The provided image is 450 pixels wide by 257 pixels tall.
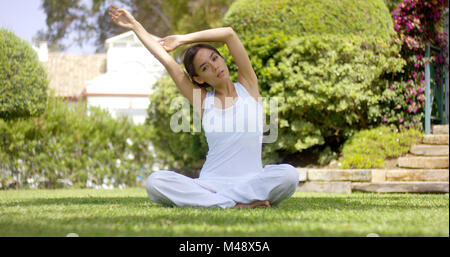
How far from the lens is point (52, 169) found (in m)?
9.91

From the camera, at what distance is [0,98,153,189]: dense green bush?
31.6 ft

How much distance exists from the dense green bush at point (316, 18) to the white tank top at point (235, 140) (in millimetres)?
5399

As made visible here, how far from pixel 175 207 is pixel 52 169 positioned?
21.6 feet

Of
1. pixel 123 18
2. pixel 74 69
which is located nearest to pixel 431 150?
pixel 123 18

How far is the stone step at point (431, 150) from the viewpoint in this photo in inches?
314

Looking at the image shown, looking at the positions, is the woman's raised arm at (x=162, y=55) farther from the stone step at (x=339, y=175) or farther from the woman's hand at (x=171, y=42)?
the stone step at (x=339, y=175)

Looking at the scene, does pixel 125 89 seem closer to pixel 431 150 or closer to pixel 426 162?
pixel 431 150

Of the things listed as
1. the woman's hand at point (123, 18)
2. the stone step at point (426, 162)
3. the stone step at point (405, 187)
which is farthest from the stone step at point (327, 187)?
the woman's hand at point (123, 18)

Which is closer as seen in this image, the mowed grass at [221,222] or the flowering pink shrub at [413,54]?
the mowed grass at [221,222]

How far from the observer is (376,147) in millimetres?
8352

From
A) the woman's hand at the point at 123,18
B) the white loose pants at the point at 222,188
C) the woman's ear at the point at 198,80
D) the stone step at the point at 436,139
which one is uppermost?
the woman's hand at the point at 123,18

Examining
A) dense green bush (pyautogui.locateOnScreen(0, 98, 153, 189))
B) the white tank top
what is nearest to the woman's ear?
the white tank top

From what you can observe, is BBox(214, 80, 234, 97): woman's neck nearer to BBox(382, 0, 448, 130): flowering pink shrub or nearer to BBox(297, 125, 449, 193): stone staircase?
BBox(297, 125, 449, 193): stone staircase

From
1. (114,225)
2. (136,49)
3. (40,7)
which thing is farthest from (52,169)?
(40,7)
